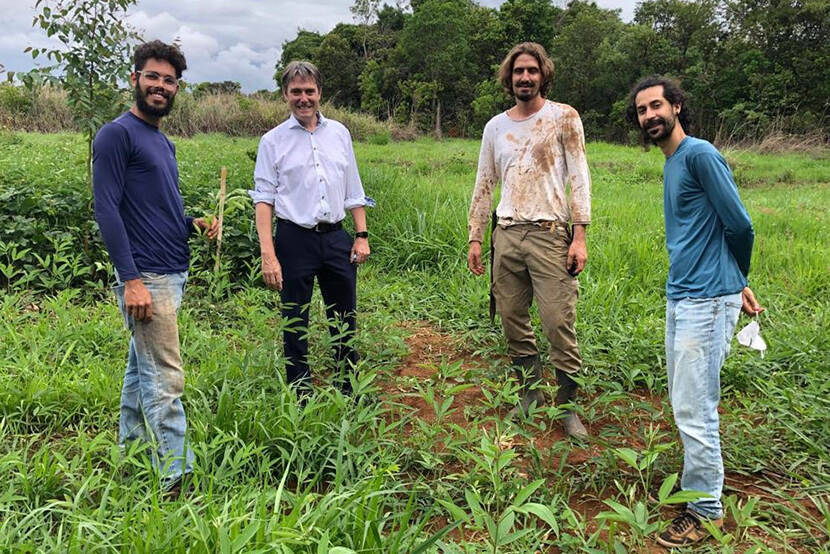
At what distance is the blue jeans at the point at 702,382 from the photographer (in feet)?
Answer: 7.02

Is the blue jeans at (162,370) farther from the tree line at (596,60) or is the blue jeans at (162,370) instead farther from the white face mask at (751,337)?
the tree line at (596,60)

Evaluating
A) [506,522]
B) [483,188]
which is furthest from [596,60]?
[506,522]

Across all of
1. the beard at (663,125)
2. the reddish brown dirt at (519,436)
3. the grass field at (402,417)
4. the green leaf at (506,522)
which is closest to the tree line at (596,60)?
the grass field at (402,417)

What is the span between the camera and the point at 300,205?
2934 millimetres

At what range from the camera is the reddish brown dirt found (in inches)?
94.0

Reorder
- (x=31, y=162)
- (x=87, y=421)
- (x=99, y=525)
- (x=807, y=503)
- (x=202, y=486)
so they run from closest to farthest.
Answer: (x=99, y=525) < (x=202, y=486) < (x=807, y=503) < (x=87, y=421) < (x=31, y=162)

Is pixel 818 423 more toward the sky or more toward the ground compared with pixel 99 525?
more toward the ground

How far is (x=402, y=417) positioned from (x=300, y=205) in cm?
114

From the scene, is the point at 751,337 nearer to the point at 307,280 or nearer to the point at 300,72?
the point at 307,280

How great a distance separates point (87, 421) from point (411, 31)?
88.8ft

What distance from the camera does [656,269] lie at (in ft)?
16.9

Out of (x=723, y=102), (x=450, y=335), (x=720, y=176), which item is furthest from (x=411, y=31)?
(x=720, y=176)

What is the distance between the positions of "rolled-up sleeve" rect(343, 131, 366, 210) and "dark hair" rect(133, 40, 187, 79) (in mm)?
981

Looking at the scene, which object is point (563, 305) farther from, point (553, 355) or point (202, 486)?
point (202, 486)
